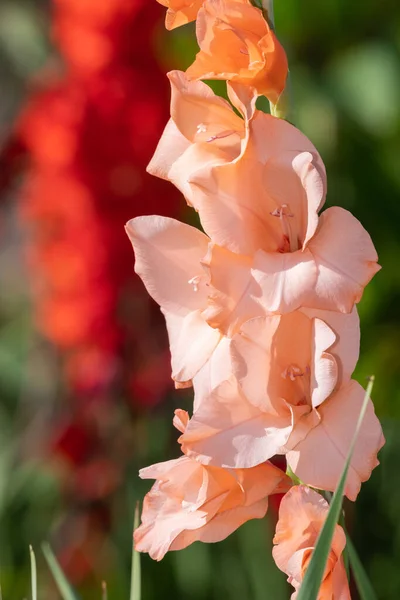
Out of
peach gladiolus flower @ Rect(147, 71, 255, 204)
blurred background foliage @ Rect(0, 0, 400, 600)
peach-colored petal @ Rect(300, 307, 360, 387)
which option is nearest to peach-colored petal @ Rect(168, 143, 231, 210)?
peach gladiolus flower @ Rect(147, 71, 255, 204)

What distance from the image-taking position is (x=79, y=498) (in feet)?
4.73

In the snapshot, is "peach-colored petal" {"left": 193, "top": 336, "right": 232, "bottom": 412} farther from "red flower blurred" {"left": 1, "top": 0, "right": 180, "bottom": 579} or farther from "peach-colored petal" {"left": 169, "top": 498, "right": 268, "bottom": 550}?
"red flower blurred" {"left": 1, "top": 0, "right": 180, "bottom": 579}

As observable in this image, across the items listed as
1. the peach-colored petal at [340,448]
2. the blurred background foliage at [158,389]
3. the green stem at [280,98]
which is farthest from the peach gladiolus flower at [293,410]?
the blurred background foliage at [158,389]

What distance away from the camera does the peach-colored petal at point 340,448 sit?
1.84ft

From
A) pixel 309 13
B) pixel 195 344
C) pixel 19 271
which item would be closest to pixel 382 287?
pixel 309 13

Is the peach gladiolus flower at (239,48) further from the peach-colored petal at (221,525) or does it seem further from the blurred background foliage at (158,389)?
the blurred background foliage at (158,389)

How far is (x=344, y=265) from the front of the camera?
54cm

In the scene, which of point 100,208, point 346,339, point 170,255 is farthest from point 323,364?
point 100,208

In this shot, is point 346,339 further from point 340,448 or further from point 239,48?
point 239,48

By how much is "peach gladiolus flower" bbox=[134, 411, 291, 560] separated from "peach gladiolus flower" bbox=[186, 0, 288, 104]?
0.20 metres

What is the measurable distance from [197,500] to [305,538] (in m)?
0.07

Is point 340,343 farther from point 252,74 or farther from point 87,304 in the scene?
point 87,304

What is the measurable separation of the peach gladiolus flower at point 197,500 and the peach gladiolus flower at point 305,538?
1.3 inches

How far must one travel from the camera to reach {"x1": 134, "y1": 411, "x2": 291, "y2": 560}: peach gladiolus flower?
1.99 ft
